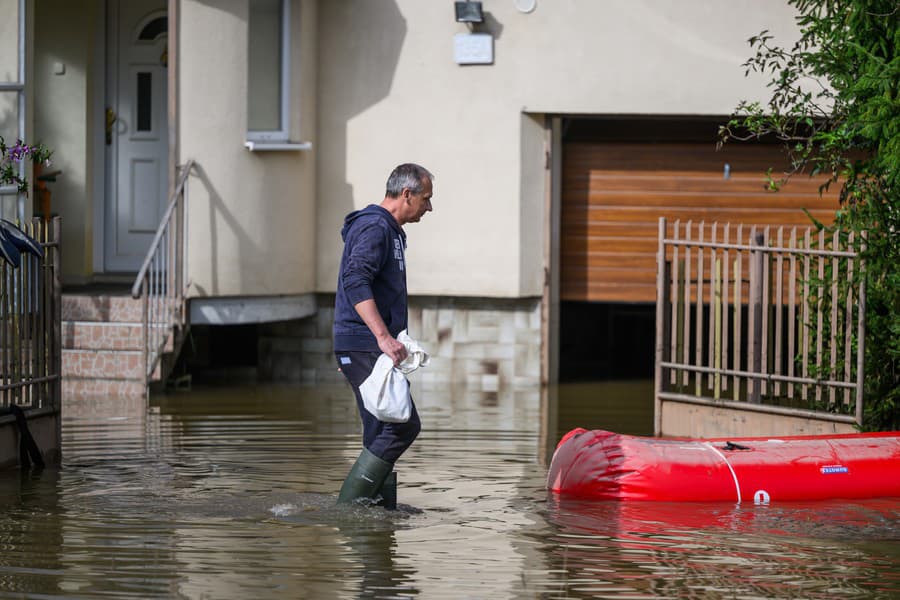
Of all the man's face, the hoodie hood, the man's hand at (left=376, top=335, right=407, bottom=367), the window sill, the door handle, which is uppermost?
the door handle

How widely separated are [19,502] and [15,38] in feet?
21.5

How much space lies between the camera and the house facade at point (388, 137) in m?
14.1

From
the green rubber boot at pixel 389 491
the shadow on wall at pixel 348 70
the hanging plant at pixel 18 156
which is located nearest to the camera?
the green rubber boot at pixel 389 491

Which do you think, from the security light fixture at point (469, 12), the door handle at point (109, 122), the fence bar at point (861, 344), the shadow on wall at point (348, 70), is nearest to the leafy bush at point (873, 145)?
the fence bar at point (861, 344)

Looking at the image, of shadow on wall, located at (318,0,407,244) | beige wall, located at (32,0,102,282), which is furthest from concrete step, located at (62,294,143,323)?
shadow on wall, located at (318,0,407,244)

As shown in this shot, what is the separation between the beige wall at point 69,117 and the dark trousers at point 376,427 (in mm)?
8340

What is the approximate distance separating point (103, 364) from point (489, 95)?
15.1 feet

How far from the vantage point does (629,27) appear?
47.5 ft

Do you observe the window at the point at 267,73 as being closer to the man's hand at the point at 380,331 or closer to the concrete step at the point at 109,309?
the concrete step at the point at 109,309

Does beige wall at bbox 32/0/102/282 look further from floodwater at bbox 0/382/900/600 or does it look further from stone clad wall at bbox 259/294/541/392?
floodwater at bbox 0/382/900/600

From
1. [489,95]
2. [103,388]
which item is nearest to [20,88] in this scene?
[103,388]

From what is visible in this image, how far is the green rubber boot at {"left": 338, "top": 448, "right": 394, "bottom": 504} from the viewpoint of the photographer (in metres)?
7.43

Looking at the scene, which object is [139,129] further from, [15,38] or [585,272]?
[585,272]

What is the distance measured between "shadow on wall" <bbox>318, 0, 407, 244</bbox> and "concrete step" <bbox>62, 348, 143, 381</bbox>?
9.23 feet
